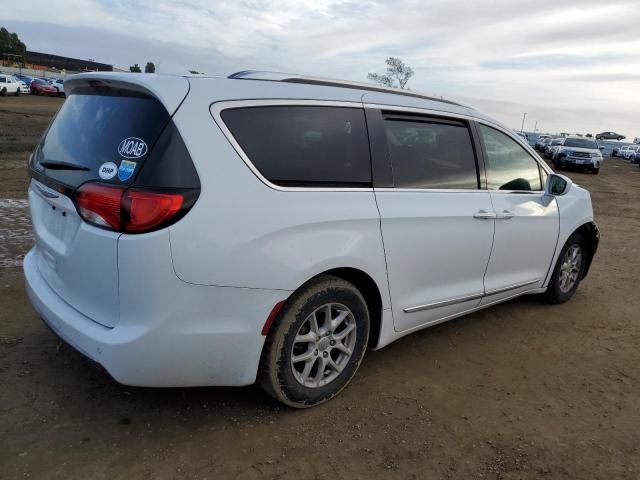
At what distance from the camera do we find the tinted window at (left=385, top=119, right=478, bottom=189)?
3401 mm

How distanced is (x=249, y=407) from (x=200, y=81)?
5.88ft

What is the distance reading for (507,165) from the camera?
14.0 ft

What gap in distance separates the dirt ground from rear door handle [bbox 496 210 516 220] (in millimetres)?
1006

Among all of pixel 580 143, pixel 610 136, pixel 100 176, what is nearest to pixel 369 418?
pixel 100 176

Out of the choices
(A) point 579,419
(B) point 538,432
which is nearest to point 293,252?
(B) point 538,432

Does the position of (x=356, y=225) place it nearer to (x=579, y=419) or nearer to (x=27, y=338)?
(x=579, y=419)

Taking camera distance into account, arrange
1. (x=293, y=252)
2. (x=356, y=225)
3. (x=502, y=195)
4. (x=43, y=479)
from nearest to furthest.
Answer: (x=43, y=479) < (x=293, y=252) < (x=356, y=225) < (x=502, y=195)

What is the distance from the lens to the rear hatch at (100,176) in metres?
2.44

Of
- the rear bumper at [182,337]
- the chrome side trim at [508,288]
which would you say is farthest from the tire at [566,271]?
the rear bumper at [182,337]

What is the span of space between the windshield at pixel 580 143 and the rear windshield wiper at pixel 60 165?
2892 cm

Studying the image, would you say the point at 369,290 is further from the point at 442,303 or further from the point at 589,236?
the point at 589,236

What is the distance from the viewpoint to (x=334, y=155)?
306 centimetres

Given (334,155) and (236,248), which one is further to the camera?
(334,155)

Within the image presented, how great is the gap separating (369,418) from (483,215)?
5.43ft
